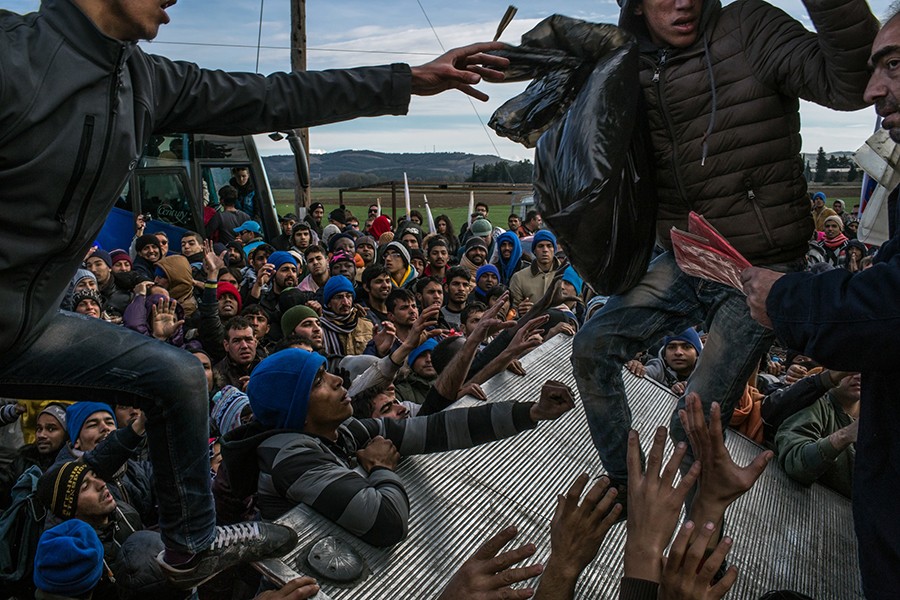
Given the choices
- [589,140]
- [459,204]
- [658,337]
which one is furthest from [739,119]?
[459,204]

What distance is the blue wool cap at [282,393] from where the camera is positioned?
2967 millimetres

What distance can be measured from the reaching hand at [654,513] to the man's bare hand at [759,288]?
476 millimetres

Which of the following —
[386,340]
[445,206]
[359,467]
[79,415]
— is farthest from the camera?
[445,206]

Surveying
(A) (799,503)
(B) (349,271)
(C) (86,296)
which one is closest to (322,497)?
(A) (799,503)

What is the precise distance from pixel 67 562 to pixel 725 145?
2.85m

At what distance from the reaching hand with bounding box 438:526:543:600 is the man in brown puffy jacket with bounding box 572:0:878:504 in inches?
40.1

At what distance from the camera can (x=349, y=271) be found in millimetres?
7926

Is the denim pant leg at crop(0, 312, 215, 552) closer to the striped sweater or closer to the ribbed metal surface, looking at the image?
the ribbed metal surface

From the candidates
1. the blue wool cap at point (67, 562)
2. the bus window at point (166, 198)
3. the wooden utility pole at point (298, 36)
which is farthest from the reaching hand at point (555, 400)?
the wooden utility pole at point (298, 36)

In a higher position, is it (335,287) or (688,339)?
(335,287)

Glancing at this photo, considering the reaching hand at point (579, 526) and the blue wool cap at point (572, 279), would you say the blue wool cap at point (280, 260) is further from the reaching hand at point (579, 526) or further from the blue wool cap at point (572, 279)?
the reaching hand at point (579, 526)

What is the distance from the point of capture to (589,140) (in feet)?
7.78

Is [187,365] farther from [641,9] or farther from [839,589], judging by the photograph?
[839,589]

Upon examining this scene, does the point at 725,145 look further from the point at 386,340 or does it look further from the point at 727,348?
the point at 386,340
